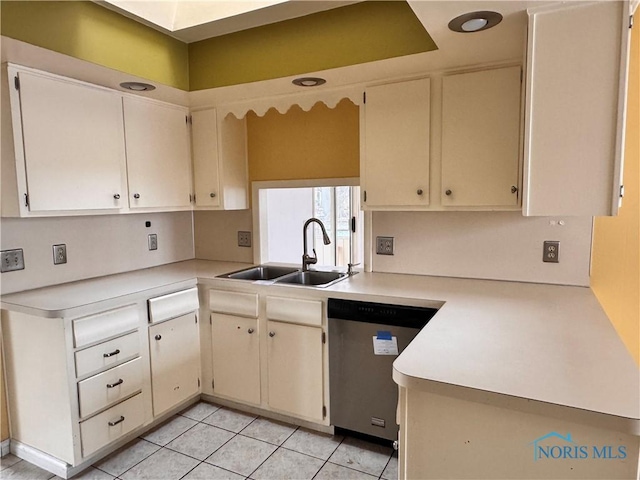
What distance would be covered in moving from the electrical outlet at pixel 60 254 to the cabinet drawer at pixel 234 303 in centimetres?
88

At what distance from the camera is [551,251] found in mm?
2188

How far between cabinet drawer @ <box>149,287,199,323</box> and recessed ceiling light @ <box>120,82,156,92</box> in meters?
1.24

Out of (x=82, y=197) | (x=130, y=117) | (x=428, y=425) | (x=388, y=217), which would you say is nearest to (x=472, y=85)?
(x=388, y=217)

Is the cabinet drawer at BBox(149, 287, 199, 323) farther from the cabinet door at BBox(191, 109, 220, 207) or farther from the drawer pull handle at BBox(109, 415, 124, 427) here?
the cabinet door at BBox(191, 109, 220, 207)

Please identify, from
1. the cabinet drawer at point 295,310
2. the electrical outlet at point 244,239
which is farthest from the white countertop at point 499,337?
the electrical outlet at point 244,239

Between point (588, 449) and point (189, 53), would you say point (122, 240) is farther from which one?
point (588, 449)

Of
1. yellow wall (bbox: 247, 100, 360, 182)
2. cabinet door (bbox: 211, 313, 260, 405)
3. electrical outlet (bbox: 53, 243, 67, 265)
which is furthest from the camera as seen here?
yellow wall (bbox: 247, 100, 360, 182)

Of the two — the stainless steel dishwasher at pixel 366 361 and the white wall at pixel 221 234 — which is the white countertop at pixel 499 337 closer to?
the stainless steel dishwasher at pixel 366 361

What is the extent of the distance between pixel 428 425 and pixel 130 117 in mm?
2381

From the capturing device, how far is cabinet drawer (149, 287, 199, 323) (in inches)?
90.6

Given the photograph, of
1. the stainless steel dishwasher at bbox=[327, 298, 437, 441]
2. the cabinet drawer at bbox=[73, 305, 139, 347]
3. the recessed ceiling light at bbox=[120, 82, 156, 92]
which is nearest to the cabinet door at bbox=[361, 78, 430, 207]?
the stainless steel dishwasher at bbox=[327, 298, 437, 441]

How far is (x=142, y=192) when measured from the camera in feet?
8.55

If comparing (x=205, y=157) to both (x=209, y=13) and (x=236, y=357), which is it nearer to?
(x=209, y=13)

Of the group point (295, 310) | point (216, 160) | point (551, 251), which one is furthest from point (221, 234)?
point (551, 251)
